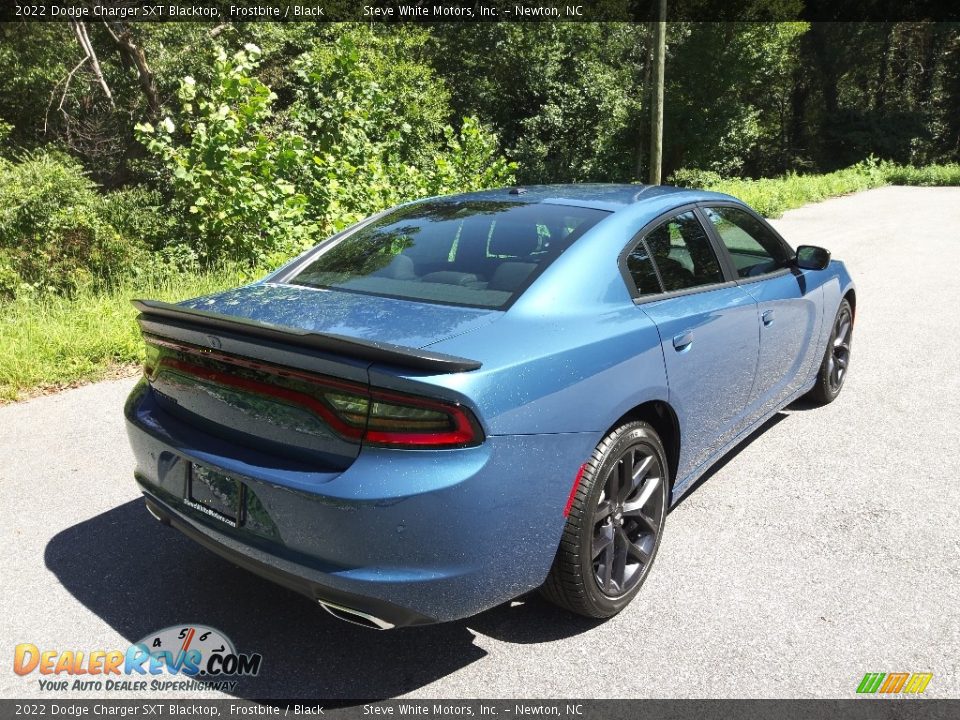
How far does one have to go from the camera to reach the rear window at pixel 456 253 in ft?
9.16

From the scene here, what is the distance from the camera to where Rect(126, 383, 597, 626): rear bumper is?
6.83 feet

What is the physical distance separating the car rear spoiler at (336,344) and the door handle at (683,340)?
1.12m

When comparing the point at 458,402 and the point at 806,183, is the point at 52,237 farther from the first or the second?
the point at 806,183

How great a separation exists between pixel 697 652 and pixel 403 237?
81.8 inches

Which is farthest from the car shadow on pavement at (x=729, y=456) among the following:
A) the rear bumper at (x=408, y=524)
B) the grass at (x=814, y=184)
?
the grass at (x=814, y=184)

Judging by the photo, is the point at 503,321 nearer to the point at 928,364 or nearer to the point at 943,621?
the point at 943,621

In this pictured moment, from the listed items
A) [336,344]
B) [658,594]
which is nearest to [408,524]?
[336,344]

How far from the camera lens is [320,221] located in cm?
817

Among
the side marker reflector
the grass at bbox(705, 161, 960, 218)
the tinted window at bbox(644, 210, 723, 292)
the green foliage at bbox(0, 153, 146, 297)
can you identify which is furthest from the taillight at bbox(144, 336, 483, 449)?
the grass at bbox(705, 161, 960, 218)

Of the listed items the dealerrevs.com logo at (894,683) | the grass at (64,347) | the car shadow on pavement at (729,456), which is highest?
the grass at (64,347)

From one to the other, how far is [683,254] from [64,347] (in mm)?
4768

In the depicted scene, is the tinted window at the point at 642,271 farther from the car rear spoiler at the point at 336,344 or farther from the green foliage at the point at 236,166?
the green foliage at the point at 236,166

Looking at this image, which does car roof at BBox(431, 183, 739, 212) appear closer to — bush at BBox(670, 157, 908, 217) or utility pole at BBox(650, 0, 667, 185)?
bush at BBox(670, 157, 908, 217)

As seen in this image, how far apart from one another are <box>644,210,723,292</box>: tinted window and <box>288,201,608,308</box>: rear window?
0.30 meters
